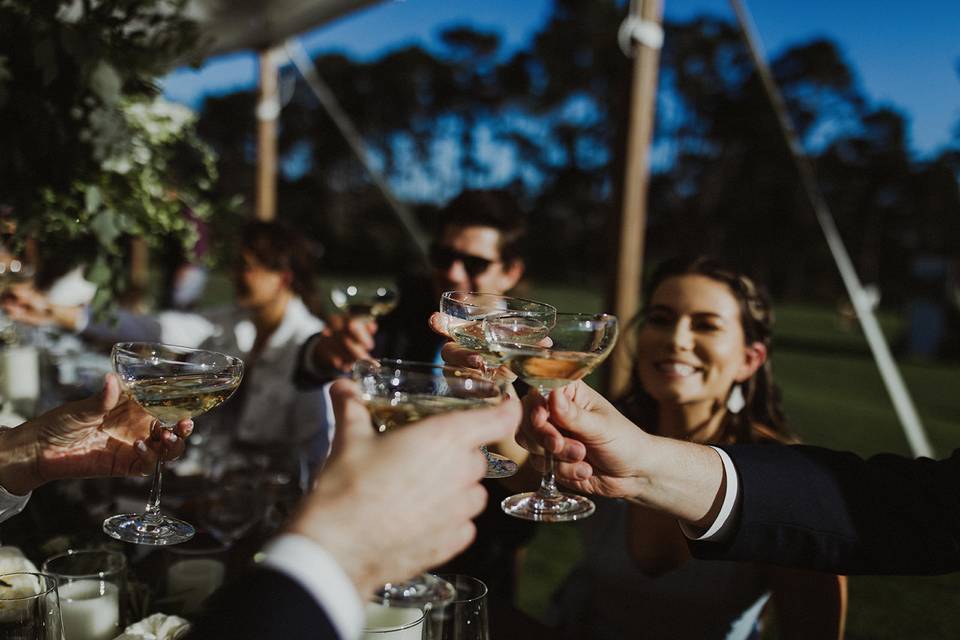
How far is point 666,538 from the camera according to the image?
7.45 feet

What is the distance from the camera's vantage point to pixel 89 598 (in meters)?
1.41

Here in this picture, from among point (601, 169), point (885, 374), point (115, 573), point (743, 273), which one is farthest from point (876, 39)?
point (115, 573)

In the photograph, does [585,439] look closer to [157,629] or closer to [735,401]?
[157,629]

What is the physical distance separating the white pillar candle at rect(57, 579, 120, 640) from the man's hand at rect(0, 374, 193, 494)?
0.25m

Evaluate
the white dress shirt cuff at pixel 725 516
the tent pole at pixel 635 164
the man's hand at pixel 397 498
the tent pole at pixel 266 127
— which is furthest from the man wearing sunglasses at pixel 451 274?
the tent pole at pixel 266 127

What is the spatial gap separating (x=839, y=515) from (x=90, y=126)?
2.13 m

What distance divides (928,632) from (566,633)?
3.25 m

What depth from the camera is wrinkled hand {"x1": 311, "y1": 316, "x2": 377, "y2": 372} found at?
262cm

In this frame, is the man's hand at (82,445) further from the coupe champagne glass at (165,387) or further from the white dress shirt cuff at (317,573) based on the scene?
the white dress shirt cuff at (317,573)

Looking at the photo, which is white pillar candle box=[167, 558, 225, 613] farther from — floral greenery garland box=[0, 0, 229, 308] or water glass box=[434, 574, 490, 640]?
floral greenery garland box=[0, 0, 229, 308]

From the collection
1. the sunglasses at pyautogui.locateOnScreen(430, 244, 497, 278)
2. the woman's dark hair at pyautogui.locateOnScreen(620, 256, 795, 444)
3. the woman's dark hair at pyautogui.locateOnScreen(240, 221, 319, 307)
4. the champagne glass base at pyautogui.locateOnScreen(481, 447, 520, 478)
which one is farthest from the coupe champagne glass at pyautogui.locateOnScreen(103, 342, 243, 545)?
the woman's dark hair at pyautogui.locateOnScreen(240, 221, 319, 307)

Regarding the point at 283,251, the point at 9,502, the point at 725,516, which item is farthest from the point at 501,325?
the point at 283,251

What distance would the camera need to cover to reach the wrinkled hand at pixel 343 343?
2.62 metres

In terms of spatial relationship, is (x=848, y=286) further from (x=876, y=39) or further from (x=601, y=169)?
(x=601, y=169)
